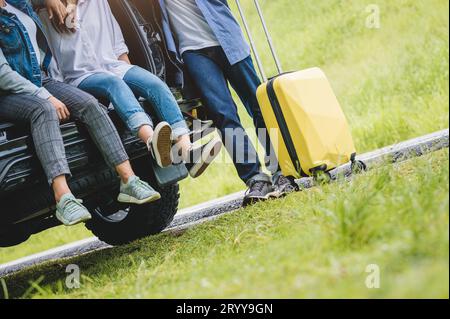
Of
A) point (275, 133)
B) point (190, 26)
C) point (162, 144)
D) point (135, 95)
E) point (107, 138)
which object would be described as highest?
point (190, 26)

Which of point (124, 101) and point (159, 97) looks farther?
point (159, 97)

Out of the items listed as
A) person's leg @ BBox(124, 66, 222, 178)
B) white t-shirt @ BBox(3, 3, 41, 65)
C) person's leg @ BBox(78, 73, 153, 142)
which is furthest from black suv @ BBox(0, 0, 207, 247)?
white t-shirt @ BBox(3, 3, 41, 65)

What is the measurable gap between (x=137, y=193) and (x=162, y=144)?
310 mm

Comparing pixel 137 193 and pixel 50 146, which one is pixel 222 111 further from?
A: pixel 50 146

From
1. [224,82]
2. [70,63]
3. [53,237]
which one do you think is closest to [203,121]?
[224,82]

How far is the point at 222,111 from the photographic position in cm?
401

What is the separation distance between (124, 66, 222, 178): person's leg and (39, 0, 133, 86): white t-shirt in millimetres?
113

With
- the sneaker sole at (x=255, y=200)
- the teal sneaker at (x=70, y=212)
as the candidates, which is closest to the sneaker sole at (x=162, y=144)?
the teal sneaker at (x=70, y=212)

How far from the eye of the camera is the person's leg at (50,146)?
2.83m

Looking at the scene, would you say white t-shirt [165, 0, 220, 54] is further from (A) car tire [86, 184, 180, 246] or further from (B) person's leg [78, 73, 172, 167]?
(A) car tire [86, 184, 180, 246]

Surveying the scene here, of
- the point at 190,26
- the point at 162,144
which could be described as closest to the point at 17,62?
the point at 162,144

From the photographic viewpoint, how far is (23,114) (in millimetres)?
2914

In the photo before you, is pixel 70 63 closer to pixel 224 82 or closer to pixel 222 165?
pixel 224 82

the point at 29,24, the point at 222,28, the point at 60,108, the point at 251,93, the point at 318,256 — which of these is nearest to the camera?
the point at 318,256
